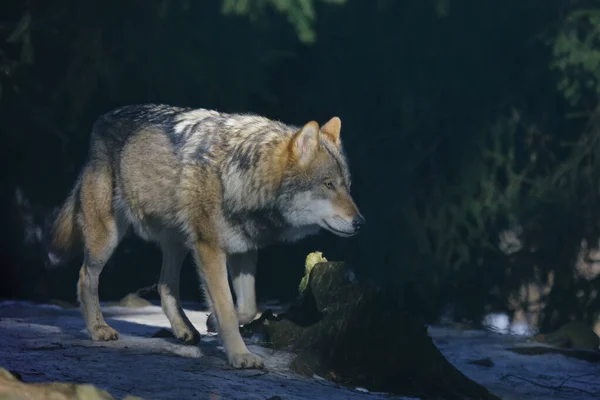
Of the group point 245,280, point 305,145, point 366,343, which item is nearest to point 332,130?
point 305,145

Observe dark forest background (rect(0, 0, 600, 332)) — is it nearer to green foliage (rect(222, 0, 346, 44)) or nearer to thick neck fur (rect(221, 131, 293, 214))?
green foliage (rect(222, 0, 346, 44))

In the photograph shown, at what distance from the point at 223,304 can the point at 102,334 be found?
3.30ft

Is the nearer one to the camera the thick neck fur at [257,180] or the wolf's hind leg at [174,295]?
the thick neck fur at [257,180]

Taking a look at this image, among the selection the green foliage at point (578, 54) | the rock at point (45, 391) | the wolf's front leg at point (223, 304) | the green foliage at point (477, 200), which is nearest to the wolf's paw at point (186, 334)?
the wolf's front leg at point (223, 304)

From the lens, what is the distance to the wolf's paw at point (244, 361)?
5587 mm

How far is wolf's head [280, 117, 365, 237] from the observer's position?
568 cm

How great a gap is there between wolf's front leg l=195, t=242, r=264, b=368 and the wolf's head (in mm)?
522

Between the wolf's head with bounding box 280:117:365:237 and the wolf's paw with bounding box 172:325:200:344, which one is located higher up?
the wolf's head with bounding box 280:117:365:237

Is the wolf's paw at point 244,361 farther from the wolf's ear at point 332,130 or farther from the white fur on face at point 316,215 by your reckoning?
the wolf's ear at point 332,130

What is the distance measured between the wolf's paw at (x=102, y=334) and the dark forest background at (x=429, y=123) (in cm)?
289

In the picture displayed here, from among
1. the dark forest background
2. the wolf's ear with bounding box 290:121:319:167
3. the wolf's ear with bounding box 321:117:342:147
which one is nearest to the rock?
the wolf's ear with bounding box 290:121:319:167

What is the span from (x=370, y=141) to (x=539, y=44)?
177 cm

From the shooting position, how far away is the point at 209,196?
19.4 feet

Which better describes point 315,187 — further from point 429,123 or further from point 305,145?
point 429,123
